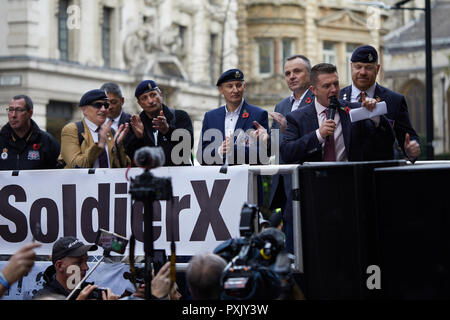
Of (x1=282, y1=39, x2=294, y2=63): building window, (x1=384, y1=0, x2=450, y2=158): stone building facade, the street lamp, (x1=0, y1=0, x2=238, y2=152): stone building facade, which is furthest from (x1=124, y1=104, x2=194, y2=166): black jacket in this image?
(x1=384, y1=0, x2=450, y2=158): stone building facade

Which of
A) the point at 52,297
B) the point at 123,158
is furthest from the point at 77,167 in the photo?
the point at 52,297

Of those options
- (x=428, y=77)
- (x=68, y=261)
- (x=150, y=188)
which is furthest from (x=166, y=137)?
(x=428, y=77)

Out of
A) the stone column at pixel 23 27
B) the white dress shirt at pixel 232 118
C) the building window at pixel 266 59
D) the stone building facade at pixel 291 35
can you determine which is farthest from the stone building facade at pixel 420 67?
the white dress shirt at pixel 232 118

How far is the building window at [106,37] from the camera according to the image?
3147 cm

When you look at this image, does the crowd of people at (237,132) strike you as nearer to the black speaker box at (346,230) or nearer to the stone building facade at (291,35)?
the black speaker box at (346,230)

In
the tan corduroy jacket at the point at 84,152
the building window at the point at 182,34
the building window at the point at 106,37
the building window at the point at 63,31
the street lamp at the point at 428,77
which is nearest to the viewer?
the tan corduroy jacket at the point at 84,152

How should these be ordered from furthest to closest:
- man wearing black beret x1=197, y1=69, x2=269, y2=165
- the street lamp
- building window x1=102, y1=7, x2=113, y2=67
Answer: building window x1=102, y1=7, x2=113, y2=67, the street lamp, man wearing black beret x1=197, y1=69, x2=269, y2=165

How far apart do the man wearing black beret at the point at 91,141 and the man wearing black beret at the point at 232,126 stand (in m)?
0.75

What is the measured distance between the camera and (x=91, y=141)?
7703 mm

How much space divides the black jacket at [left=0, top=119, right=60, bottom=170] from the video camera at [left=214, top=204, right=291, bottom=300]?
3373 mm

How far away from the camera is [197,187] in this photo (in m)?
6.66

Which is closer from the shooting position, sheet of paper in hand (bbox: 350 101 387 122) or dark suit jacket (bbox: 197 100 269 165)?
sheet of paper in hand (bbox: 350 101 387 122)

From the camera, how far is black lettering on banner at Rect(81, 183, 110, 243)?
685cm

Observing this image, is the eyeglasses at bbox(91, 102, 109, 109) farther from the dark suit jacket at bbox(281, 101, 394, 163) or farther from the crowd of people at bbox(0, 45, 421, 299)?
the dark suit jacket at bbox(281, 101, 394, 163)
